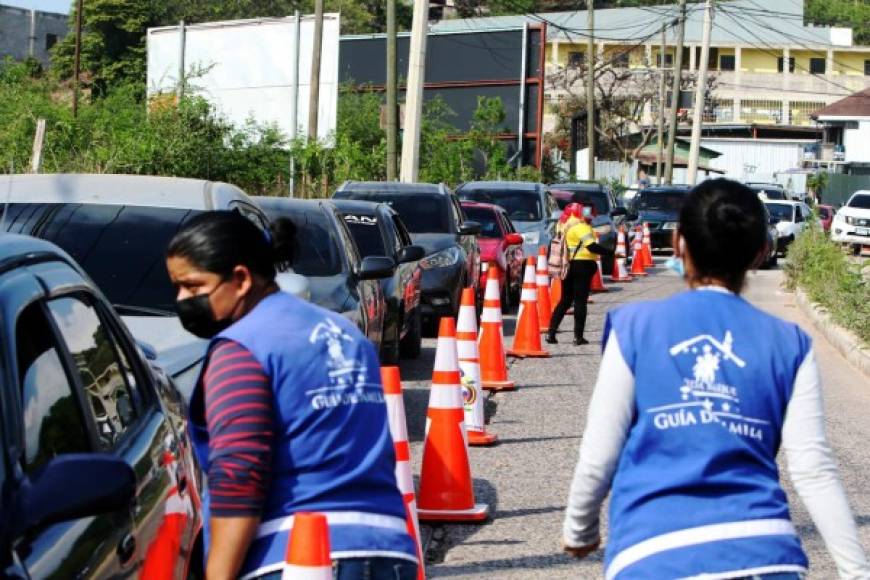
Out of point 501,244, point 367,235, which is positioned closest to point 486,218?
point 501,244

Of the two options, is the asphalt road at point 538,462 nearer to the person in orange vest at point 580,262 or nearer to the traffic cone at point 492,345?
the traffic cone at point 492,345

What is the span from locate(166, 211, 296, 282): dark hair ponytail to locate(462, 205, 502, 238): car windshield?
1932cm

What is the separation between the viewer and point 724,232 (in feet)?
12.5

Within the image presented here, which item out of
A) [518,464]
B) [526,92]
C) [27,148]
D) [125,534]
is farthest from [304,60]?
[125,534]

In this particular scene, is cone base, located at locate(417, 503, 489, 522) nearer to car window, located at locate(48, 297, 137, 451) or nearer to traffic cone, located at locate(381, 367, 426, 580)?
traffic cone, located at locate(381, 367, 426, 580)

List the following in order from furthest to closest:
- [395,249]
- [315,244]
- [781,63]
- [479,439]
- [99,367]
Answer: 1. [781,63]
2. [395,249]
3. [315,244]
4. [479,439]
5. [99,367]

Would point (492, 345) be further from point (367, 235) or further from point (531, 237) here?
point (531, 237)

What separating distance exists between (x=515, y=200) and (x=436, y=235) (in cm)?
749

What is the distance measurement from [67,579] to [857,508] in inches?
264

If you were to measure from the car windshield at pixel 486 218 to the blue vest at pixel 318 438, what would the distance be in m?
19.5

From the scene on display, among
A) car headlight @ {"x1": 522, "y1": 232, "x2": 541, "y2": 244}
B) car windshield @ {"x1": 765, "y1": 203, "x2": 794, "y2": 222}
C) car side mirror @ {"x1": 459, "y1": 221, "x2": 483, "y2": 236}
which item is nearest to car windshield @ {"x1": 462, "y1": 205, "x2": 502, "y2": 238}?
car headlight @ {"x1": 522, "y1": 232, "x2": 541, "y2": 244}

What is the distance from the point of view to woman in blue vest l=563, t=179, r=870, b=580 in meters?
3.65

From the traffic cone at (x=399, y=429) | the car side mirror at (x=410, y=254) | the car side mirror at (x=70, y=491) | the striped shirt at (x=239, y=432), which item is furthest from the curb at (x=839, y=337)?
the car side mirror at (x=70, y=491)

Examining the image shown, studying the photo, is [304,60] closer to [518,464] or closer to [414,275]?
[414,275]
